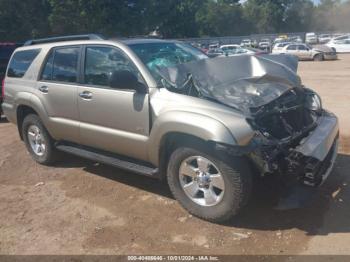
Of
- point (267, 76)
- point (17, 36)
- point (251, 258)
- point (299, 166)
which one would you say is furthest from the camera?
point (17, 36)

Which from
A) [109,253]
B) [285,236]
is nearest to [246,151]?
[285,236]

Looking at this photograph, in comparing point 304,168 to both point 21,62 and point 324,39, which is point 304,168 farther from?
point 324,39

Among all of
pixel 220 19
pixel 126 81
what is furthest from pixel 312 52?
pixel 220 19

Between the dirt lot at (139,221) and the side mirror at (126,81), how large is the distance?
1.33 m

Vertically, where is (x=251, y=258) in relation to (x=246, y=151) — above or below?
below

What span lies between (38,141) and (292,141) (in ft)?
12.9

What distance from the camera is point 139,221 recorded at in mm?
4410

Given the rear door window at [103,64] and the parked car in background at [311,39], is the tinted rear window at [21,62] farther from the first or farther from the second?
the parked car in background at [311,39]

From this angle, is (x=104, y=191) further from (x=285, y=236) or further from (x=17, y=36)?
(x=17, y=36)

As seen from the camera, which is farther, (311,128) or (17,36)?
(17,36)

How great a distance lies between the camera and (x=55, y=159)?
247 inches

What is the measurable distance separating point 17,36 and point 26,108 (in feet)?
129

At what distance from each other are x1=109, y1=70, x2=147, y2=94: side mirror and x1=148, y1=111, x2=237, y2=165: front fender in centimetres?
44

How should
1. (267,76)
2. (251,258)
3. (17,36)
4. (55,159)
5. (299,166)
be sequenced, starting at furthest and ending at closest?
(17,36), (55,159), (267,76), (299,166), (251,258)
